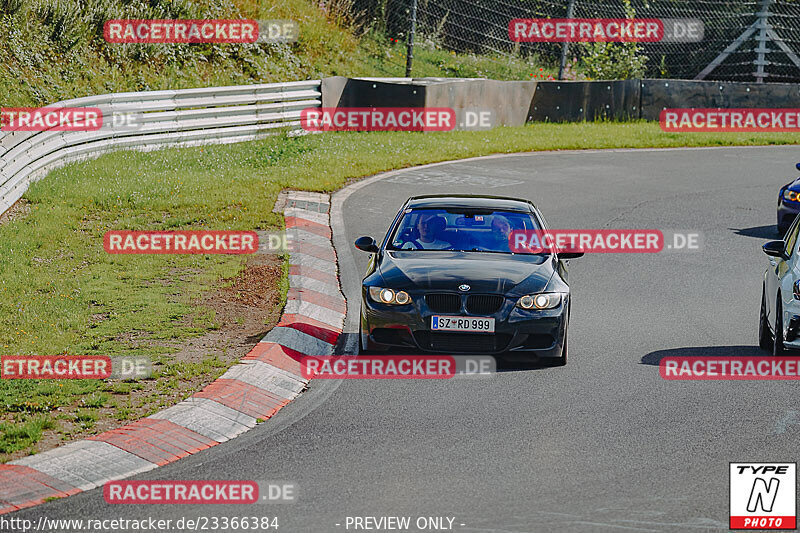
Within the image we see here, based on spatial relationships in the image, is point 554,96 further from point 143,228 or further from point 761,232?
point 143,228

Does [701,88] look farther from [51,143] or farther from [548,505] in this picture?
[548,505]

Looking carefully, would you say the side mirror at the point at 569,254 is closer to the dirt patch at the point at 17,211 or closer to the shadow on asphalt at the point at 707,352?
the shadow on asphalt at the point at 707,352

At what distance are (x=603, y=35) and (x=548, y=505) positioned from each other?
3368 cm

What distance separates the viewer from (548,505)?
21.0 feet

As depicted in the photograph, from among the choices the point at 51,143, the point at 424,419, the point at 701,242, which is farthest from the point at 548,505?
the point at 51,143

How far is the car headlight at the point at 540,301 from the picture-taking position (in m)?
9.78

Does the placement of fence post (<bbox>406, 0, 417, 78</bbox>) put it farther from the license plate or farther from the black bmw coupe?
the license plate

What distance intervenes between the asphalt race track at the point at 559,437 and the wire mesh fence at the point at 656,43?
2337cm

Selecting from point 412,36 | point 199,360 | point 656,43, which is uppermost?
point 656,43

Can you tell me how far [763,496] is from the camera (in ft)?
21.2

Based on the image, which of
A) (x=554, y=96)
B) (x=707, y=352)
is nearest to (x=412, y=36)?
(x=554, y=96)

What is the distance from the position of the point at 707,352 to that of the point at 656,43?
30.7 meters

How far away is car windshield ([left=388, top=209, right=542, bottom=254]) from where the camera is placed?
430 inches

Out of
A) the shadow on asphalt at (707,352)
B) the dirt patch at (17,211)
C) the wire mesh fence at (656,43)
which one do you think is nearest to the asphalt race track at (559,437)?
the shadow on asphalt at (707,352)
